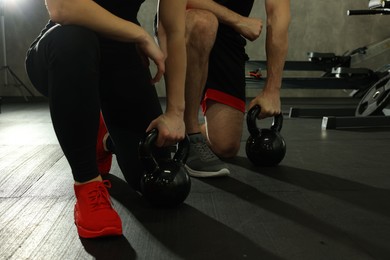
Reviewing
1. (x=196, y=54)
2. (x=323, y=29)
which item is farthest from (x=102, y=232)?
(x=323, y=29)

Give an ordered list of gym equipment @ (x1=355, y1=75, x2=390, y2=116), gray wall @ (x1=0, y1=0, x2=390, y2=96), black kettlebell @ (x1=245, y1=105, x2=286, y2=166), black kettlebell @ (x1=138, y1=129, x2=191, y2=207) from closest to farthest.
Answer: black kettlebell @ (x1=138, y1=129, x2=191, y2=207)
black kettlebell @ (x1=245, y1=105, x2=286, y2=166)
gym equipment @ (x1=355, y1=75, x2=390, y2=116)
gray wall @ (x1=0, y1=0, x2=390, y2=96)

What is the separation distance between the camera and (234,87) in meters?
1.60

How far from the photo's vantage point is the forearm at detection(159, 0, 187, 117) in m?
1.01

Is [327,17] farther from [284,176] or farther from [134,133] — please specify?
[134,133]

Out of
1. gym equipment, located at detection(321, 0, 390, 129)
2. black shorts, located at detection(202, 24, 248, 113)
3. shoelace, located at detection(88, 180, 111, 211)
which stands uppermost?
black shorts, located at detection(202, 24, 248, 113)

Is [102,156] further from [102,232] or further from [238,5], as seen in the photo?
[238,5]

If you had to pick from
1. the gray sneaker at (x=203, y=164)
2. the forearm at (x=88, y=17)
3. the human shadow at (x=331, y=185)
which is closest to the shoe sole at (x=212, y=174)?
the gray sneaker at (x=203, y=164)

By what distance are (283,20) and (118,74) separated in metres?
0.67

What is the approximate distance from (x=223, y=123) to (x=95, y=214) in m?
0.80

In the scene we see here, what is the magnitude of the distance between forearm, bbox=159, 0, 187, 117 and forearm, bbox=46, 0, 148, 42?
0.15 meters

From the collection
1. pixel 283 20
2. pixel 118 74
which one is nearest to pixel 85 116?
pixel 118 74

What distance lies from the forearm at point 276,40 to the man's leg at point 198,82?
20cm

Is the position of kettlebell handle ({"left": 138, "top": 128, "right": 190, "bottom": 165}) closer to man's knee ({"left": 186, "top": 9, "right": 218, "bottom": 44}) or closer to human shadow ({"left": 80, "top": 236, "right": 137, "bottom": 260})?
human shadow ({"left": 80, "top": 236, "right": 137, "bottom": 260})

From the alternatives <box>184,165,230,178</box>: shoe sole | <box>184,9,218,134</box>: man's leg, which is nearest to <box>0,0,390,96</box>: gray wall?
<box>184,9,218,134</box>: man's leg
